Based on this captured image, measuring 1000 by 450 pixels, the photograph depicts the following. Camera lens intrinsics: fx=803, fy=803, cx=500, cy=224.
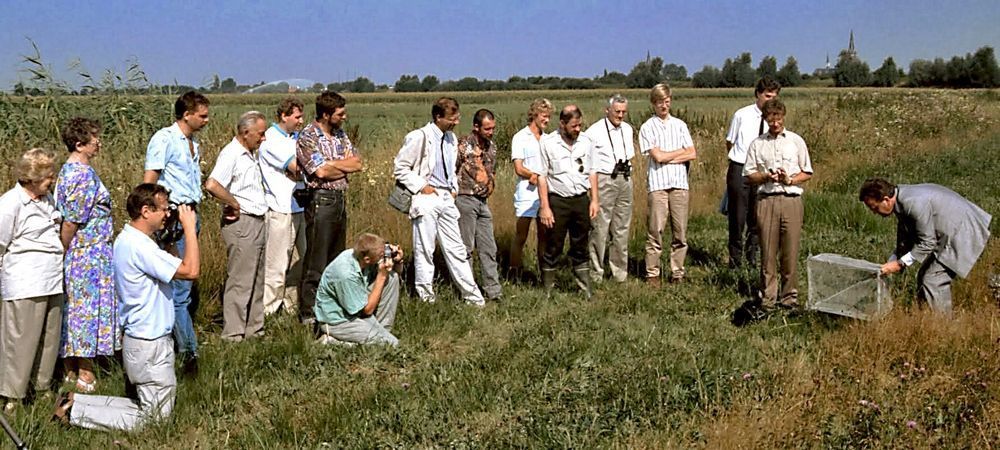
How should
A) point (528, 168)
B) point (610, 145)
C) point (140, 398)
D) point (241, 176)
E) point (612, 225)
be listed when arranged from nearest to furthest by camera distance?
point (140, 398)
point (241, 176)
point (528, 168)
point (610, 145)
point (612, 225)

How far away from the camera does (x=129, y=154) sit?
30.7 feet

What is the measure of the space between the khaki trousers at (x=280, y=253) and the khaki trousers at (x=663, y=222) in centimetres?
335

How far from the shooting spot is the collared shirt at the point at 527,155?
7582 mm

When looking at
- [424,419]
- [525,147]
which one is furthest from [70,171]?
[525,147]

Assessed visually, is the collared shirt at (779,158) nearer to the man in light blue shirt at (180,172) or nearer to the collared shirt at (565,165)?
the collared shirt at (565,165)

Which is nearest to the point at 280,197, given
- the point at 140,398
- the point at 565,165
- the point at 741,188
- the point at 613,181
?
the point at 140,398

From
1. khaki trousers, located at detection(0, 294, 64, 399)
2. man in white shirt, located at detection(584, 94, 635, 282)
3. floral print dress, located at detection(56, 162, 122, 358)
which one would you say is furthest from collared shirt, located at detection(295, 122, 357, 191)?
man in white shirt, located at detection(584, 94, 635, 282)

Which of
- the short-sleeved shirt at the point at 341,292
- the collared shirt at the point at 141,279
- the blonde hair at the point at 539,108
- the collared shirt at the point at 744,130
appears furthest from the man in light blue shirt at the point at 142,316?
the collared shirt at the point at 744,130

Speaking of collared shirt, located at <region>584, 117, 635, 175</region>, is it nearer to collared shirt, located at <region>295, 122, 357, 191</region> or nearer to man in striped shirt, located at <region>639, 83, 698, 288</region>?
man in striped shirt, located at <region>639, 83, 698, 288</region>

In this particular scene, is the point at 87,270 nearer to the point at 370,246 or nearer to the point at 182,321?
the point at 182,321

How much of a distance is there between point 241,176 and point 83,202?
1149mm

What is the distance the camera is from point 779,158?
21.5ft

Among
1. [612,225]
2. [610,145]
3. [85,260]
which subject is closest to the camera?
[85,260]

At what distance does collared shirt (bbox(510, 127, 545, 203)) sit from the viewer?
758cm
